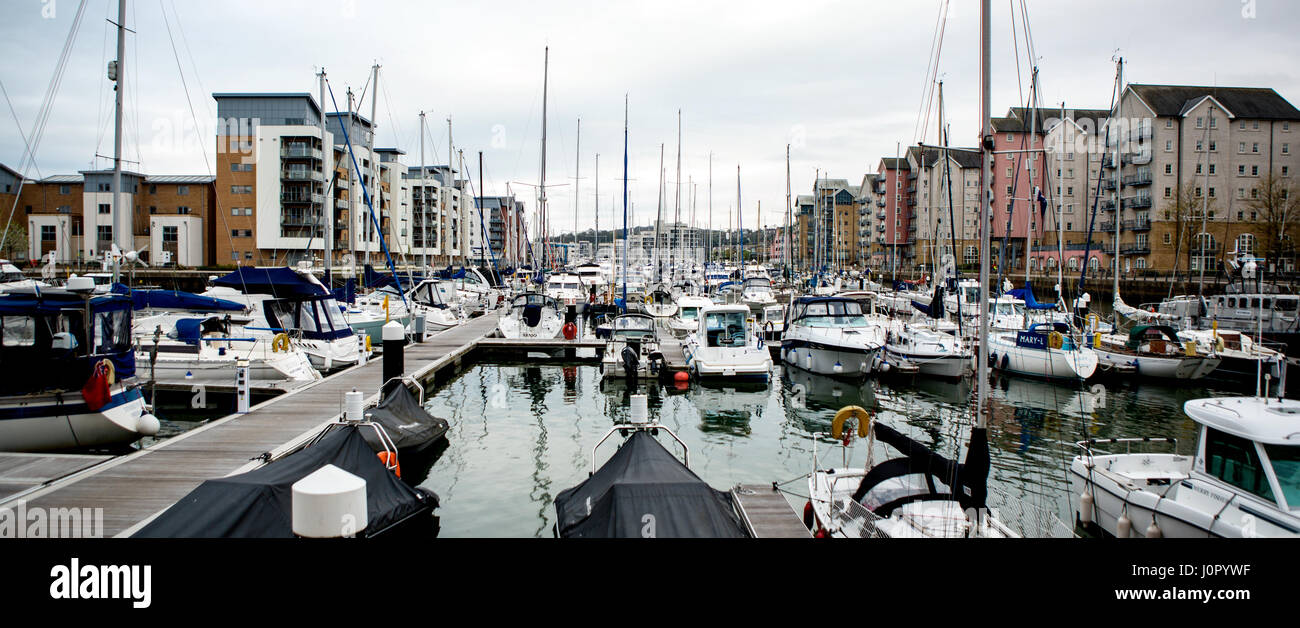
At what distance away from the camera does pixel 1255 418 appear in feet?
26.2

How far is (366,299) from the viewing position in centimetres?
3475

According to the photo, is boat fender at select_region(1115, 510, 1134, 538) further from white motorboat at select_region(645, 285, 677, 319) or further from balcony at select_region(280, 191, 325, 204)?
balcony at select_region(280, 191, 325, 204)

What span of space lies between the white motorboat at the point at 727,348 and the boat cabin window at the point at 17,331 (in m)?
16.8

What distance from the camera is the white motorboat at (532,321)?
31.5 m

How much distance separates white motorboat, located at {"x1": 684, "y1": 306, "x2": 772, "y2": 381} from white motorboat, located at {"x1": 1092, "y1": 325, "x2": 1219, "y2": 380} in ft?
39.9

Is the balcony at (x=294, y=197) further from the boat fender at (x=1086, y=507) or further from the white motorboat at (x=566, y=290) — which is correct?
the boat fender at (x=1086, y=507)

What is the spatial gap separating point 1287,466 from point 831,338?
16.6 m

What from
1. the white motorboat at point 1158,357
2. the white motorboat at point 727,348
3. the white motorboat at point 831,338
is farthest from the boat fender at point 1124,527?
the white motorboat at point 1158,357
